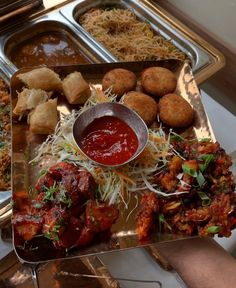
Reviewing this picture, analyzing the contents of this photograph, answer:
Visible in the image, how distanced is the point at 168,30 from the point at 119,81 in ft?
3.77

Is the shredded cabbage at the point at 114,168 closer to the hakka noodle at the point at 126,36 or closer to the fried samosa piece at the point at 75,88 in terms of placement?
the fried samosa piece at the point at 75,88

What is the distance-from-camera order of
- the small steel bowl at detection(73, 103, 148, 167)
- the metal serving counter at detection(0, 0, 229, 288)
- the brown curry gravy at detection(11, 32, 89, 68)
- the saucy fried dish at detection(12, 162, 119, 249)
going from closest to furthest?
1. the saucy fried dish at detection(12, 162, 119, 249)
2. the small steel bowl at detection(73, 103, 148, 167)
3. the metal serving counter at detection(0, 0, 229, 288)
4. the brown curry gravy at detection(11, 32, 89, 68)

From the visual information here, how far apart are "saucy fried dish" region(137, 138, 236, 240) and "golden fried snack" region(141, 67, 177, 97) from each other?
59 centimetres

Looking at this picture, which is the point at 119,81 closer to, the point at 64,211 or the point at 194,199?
the point at 194,199

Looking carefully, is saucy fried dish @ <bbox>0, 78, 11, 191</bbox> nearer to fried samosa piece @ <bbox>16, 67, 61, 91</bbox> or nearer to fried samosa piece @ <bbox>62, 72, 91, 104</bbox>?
fried samosa piece @ <bbox>16, 67, 61, 91</bbox>

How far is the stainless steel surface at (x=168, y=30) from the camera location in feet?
11.3

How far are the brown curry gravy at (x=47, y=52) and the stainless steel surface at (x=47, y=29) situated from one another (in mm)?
43

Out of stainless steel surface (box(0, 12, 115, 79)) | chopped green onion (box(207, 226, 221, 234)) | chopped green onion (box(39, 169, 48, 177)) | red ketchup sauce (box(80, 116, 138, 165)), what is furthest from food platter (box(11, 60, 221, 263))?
stainless steel surface (box(0, 12, 115, 79))

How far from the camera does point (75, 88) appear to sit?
2.75 meters

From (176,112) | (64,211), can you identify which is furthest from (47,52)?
(64,211)

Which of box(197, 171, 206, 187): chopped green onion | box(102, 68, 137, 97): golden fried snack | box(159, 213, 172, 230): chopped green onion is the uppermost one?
box(102, 68, 137, 97): golden fried snack

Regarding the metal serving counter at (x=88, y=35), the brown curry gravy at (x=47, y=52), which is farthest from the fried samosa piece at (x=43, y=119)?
the brown curry gravy at (x=47, y=52)

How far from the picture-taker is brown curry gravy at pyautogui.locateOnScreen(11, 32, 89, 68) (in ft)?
11.6

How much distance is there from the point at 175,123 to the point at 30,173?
102 cm
